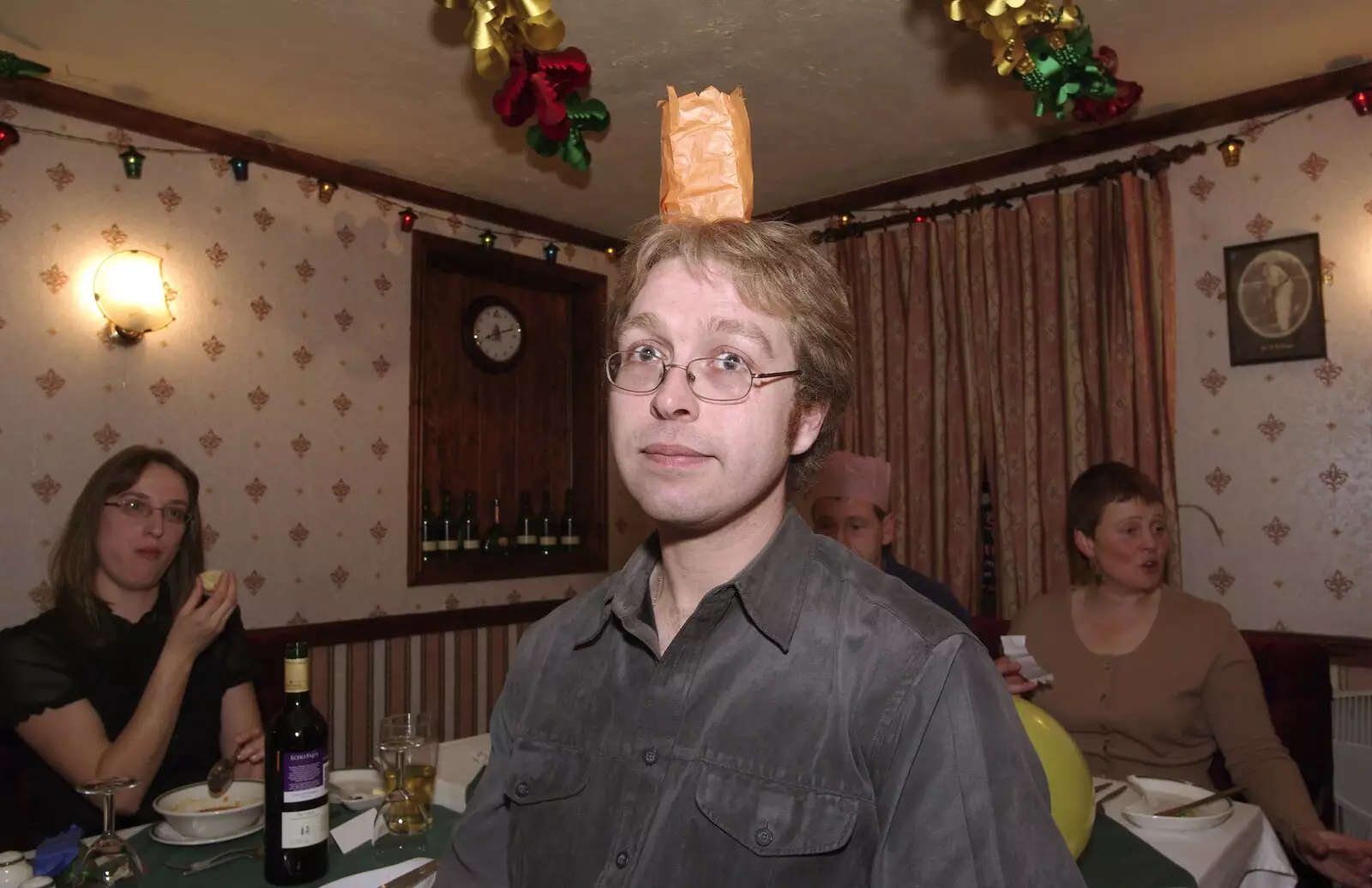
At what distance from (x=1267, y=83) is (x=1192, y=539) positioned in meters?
1.61

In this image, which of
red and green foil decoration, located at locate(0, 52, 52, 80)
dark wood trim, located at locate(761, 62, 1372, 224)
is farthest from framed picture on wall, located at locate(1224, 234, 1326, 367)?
red and green foil decoration, located at locate(0, 52, 52, 80)

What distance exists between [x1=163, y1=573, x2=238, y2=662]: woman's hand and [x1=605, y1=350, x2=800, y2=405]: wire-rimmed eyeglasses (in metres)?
1.43

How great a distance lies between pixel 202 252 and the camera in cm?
336

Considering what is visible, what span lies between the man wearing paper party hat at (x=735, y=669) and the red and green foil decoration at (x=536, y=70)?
1.09 meters

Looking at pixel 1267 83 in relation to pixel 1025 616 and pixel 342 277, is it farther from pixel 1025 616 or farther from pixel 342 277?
pixel 342 277

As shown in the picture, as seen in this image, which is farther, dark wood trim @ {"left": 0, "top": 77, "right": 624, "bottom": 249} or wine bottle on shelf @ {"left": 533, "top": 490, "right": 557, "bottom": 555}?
wine bottle on shelf @ {"left": 533, "top": 490, "right": 557, "bottom": 555}

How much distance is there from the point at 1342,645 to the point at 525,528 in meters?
3.27

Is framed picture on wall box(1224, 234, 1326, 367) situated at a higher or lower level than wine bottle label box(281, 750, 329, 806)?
higher

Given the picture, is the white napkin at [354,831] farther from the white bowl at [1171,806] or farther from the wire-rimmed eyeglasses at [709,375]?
the white bowl at [1171,806]

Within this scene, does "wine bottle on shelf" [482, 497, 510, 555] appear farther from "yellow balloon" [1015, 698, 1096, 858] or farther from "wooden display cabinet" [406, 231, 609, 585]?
"yellow balloon" [1015, 698, 1096, 858]

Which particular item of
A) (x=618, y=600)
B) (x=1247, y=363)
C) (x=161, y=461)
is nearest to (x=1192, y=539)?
(x=1247, y=363)

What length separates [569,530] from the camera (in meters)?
4.68

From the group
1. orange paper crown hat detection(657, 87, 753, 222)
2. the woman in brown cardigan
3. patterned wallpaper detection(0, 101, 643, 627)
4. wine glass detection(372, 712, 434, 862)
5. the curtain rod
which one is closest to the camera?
orange paper crown hat detection(657, 87, 753, 222)

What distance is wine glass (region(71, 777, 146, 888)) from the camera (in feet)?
4.33
